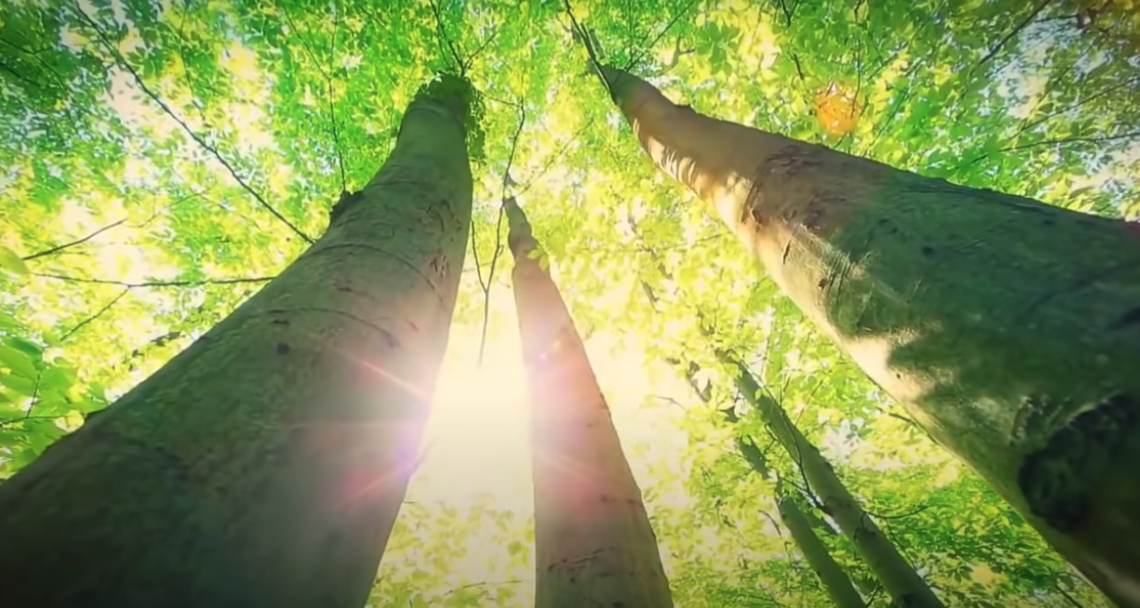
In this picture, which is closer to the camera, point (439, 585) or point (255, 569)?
point (255, 569)

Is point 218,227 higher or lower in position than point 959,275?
higher

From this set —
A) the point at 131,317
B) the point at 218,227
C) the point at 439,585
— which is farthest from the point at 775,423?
the point at 131,317

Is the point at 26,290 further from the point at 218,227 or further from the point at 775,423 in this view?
the point at 775,423

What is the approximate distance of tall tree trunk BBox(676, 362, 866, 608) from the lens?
620 centimetres

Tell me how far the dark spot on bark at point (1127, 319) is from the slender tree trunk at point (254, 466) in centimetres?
106

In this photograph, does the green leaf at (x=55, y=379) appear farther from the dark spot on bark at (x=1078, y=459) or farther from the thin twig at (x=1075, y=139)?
the thin twig at (x=1075, y=139)

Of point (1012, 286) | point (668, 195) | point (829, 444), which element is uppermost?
point (668, 195)

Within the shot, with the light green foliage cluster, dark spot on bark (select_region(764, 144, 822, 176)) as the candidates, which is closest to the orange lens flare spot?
the light green foliage cluster

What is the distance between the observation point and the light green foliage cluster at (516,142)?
5.18 meters

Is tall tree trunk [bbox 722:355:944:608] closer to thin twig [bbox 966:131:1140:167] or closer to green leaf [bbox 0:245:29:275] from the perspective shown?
thin twig [bbox 966:131:1140:167]

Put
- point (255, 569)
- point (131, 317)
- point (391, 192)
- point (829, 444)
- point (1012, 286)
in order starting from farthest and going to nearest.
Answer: point (829, 444)
point (131, 317)
point (391, 192)
point (1012, 286)
point (255, 569)

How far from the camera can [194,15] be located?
17.9 ft

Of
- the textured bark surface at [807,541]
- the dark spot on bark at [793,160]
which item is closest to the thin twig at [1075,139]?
the textured bark surface at [807,541]

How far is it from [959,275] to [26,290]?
25.2 feet
